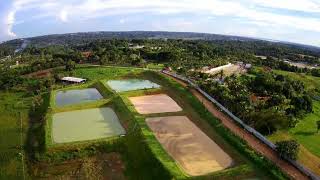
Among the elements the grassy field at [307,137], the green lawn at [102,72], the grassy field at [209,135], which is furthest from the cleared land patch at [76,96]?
the grassy field at [307,137]

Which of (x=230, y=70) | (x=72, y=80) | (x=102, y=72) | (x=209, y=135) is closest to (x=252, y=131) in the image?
(x=209, y=135)

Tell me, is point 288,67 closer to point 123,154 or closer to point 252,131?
point 252,131

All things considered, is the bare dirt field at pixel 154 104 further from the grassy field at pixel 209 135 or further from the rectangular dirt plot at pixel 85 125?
the rectangular dirt plot at pixel 85 125

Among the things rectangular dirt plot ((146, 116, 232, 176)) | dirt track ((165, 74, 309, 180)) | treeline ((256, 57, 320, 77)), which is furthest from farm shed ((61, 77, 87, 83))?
treeline ((256, 57, 320, 77))

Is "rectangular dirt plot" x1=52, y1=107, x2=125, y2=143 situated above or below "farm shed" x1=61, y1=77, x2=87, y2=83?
below

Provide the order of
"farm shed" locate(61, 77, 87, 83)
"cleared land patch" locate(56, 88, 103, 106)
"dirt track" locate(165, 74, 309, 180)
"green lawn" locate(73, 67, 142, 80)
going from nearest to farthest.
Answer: "dirt track" locate(165, 74, 309, 180)
"cleared land patch" locate(56, 88, 103, 106)
"farm shed" locate(61, 77, 87, 83)
"green lawn" locate(73, 67, 142, 80)

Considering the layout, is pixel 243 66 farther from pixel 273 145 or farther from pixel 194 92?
pixel 273 145

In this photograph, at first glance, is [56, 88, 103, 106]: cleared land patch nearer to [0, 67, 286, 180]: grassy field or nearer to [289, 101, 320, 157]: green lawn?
[0, 67, 286, 180]: grassy field
